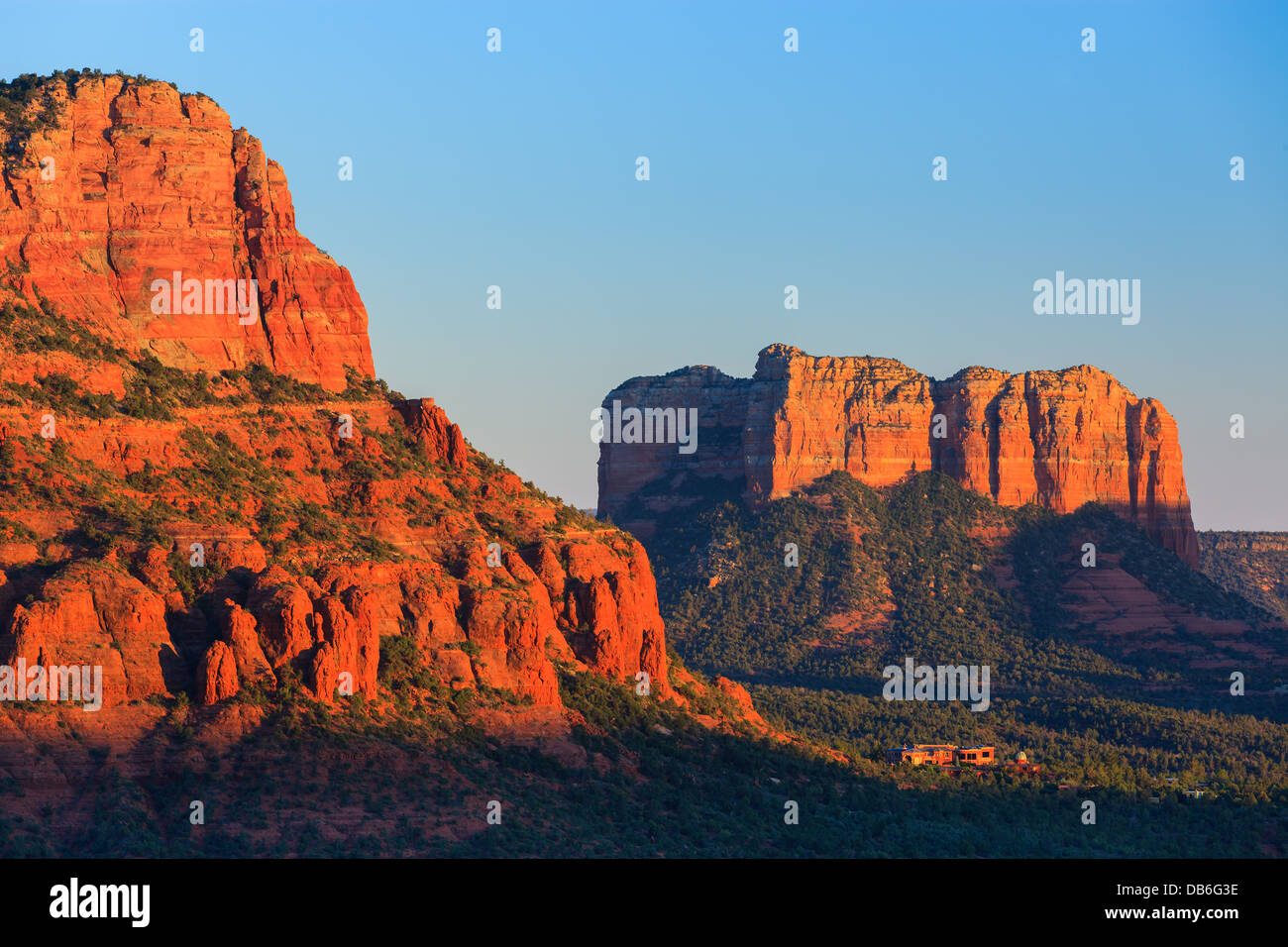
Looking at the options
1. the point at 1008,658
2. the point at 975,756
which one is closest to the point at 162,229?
the point at 975,756

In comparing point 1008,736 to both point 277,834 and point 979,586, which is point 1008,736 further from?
point 277,834

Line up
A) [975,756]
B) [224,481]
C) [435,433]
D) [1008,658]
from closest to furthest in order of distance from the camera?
[224,481]
[435,433]
[975,756]
[1008,658]

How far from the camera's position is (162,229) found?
347 ft

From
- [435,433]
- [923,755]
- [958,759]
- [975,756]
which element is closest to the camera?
[435,433]

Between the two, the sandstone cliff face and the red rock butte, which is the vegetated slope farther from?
the red rock butte

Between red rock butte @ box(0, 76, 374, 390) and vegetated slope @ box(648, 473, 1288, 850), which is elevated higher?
red rock butte @ box(0, 76, 374, 390)

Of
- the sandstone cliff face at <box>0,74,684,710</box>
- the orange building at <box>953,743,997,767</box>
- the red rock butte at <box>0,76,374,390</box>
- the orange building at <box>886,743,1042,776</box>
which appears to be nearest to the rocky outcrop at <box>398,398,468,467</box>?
the sandstone cliff face at <box>0,74,684,710</box>

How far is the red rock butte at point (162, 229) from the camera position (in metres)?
103

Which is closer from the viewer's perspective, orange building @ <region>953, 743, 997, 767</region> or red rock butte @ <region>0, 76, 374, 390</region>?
red rock butte @ <region>0, 76, 374, 390</region>

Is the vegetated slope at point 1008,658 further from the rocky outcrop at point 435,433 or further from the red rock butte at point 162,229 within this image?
the red rock butte at point 162,229

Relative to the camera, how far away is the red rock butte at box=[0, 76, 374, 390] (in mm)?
103062

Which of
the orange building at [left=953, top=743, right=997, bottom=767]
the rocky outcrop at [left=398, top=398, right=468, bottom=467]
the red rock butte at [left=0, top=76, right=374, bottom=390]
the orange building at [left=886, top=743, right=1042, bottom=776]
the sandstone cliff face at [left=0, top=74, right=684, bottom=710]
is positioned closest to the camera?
the sandstone cliff face at [left=0, top=74, right=684, bottom=710]

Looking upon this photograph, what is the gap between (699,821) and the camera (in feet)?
318

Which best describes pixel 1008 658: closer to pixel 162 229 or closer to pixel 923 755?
pixel 923 755
